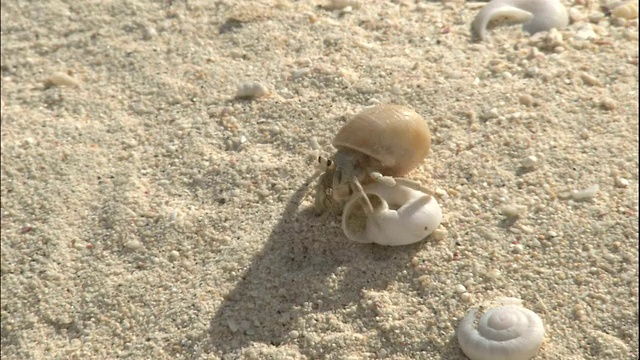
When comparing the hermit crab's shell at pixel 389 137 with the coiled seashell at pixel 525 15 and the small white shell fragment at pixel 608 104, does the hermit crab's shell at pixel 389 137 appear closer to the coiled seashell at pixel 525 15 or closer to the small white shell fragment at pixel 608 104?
the small white shell fragment at pixel 608 104

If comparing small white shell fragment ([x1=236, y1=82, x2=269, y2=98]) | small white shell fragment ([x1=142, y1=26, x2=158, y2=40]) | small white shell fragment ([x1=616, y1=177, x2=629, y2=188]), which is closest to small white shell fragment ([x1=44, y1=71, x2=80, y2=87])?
small white shell fragment ([x1=142, y1=26, x2=158, y2=40])

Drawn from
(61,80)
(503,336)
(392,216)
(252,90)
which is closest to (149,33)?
(61,80)

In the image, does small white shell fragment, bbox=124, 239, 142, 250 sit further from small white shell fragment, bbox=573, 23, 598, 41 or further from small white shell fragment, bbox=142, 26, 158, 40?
small white shell fragment, bbox=573, 23, 598, 41

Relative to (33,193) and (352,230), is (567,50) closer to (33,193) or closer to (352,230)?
(352,230)

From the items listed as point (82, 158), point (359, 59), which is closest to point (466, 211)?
point (359, 59)

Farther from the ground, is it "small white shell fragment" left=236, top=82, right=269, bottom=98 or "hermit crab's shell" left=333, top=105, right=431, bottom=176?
"hermit crab's shell" left=333, top=105, right=431, bottom=176

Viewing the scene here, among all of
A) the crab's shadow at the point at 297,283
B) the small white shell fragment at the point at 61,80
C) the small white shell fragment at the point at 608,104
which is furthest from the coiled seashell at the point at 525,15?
the small white shell fragment at the point at 61,80
